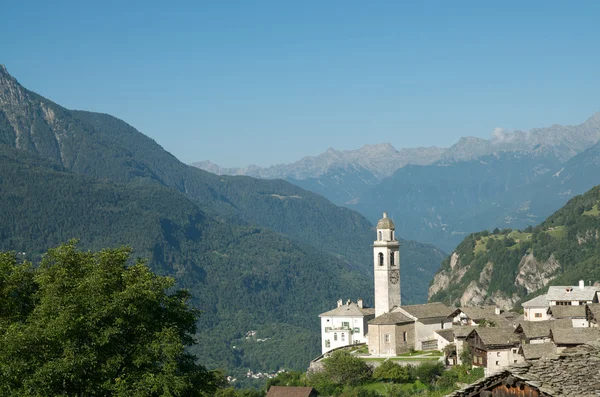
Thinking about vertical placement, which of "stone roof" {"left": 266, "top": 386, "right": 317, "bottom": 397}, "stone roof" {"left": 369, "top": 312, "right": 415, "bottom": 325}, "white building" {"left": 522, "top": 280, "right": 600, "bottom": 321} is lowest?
"stone roof" {"left": 266, "top": 386, "right": 317, "bottom": 397}

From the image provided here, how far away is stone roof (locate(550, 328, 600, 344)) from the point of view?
65125 mm

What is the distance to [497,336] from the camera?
243 ft

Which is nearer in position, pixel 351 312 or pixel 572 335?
pixel 572 335

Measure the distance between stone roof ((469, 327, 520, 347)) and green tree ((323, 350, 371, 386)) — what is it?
968 centimetres

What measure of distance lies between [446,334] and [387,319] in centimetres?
513

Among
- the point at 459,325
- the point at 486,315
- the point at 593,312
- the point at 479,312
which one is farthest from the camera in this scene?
the point at 479,312

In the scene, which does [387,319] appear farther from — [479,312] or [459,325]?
[479,312]

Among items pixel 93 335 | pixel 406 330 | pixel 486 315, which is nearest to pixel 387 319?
pixel 406 330

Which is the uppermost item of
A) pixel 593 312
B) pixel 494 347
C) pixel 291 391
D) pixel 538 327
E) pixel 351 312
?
pixel 351 312

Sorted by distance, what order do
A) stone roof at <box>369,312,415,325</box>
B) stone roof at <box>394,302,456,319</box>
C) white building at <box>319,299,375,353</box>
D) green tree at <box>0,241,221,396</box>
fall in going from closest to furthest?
green tree at <box>0,241,221,396</box>, stone roof at <box>369,312,415,325</box>, stone roof at <box>394,302,456,319</box>, white building at <box>319,299,375,353</box>

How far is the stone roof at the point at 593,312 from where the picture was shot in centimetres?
8001

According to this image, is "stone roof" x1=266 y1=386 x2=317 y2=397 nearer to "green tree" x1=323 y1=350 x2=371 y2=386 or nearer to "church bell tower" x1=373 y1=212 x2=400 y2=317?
"green tree" x1=323 y1=350 x2=371 y2=386

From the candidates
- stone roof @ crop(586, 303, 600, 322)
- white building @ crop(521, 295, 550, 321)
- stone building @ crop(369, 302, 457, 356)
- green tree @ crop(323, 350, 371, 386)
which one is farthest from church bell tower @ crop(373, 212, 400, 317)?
stone roof @ crop(586, 303, 600, 322)

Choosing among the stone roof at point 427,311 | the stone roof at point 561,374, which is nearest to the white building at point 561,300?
the stone roof at point 427,311
